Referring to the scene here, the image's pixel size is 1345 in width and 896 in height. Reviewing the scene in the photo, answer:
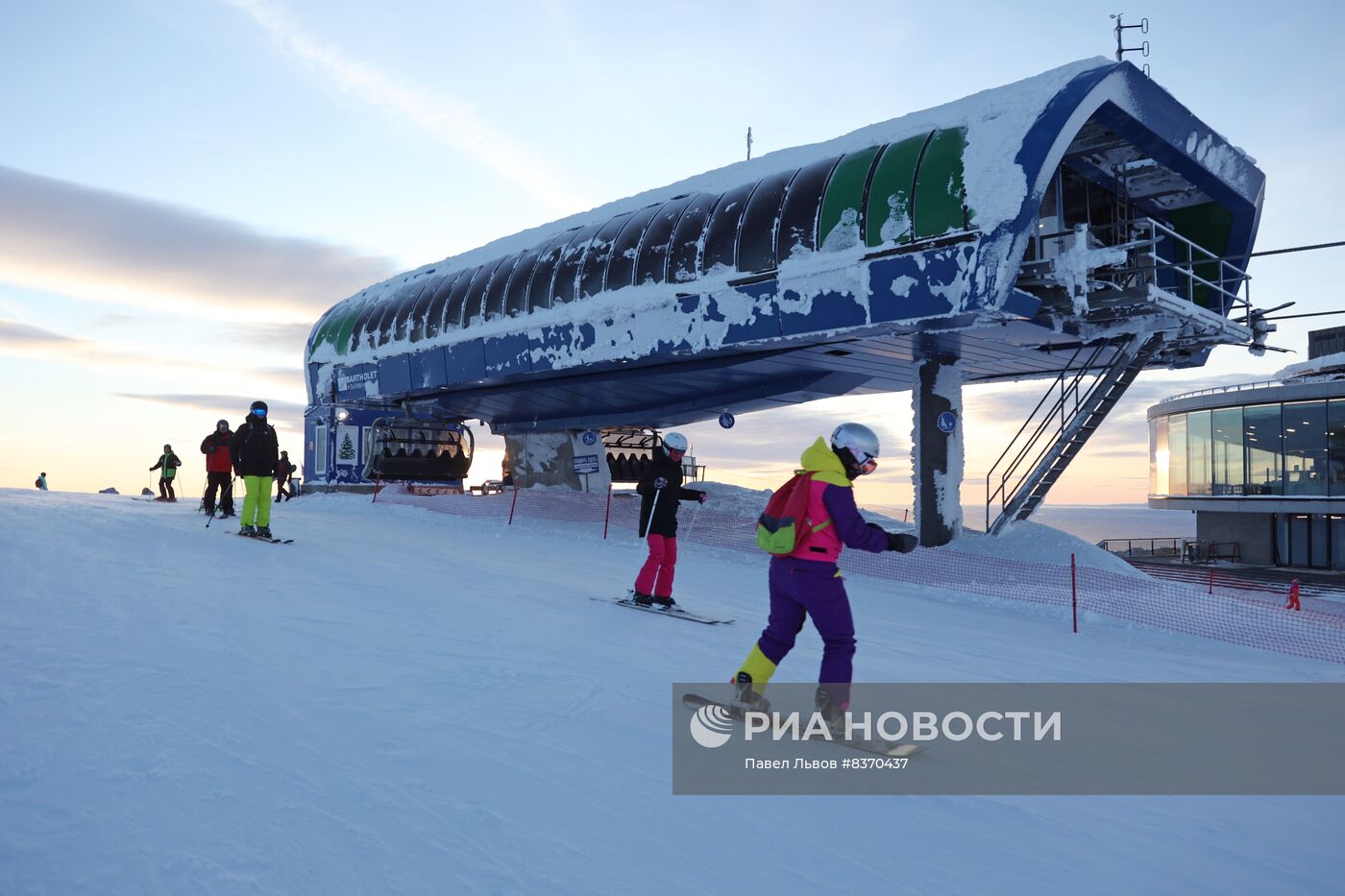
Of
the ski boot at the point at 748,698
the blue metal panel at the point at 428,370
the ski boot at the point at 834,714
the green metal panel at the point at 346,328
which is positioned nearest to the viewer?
the ski boot at the point at 834,714

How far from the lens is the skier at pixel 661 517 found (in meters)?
9.10

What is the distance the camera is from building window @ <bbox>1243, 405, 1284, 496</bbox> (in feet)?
102

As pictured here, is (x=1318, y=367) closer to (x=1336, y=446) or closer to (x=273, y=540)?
(x=1336, y=446)

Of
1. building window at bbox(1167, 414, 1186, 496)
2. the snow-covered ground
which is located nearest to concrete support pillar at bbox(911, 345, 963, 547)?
the snow-covered ground

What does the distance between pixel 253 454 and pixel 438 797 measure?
10.9 meters

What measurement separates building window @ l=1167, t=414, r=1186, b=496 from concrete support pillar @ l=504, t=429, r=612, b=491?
79.8 ft

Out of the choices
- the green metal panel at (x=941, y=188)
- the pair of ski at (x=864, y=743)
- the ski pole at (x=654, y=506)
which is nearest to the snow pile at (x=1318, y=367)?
the green metal panel at (x=941, y=188)

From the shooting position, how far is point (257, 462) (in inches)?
524

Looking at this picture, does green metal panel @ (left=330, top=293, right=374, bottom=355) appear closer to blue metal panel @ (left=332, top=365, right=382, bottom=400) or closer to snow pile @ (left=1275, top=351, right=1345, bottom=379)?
blue metal panel @ (left=332, top=365, right=382, bottom=400)

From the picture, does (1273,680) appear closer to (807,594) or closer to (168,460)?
(807,594)

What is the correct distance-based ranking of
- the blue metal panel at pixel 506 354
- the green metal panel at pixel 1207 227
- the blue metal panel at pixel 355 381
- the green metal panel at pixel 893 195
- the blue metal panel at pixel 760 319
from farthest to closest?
the blue metal panel at pixel 355 381, the blue metal panel at pixel 506 354, the green metal panel at pixel 1207 227, the blue metal panel at pixel 760 319, the green metal panel at pixel 893 195

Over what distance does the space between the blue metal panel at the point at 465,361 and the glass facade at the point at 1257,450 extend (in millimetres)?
28539

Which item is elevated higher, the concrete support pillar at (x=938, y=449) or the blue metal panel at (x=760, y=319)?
the blue metal panel at (x=760, y=319)

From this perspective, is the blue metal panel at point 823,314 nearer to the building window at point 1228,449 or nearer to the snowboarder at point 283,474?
the snowboarder at point 283,474
